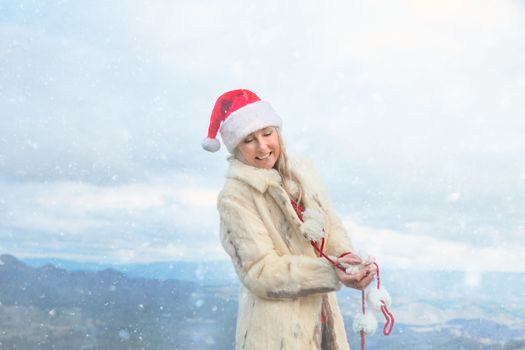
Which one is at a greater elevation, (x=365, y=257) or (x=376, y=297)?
(x=365, y=257)

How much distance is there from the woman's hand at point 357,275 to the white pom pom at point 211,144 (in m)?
0.77

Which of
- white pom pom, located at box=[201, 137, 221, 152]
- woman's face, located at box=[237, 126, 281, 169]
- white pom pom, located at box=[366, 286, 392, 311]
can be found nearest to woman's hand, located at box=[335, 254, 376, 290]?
white pom pom, located at box=[366, 286, 392, 311]

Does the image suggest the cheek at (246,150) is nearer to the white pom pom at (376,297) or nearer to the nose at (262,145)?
the nose at (262,145)

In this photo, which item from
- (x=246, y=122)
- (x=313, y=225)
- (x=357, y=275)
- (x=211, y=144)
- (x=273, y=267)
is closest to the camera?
(x=357, y=275)

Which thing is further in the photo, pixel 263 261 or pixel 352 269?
pixel 263 261

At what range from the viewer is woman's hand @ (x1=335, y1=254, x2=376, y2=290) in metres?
2.29

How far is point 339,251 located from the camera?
2.66m

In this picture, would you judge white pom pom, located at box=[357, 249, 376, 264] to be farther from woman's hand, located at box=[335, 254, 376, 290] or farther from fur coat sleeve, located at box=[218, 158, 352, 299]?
fur coat sleeve, located at box=[218, 158, 352, 299]

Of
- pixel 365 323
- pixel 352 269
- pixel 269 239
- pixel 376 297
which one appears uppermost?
pixel 269 239

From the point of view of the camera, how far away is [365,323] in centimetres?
248

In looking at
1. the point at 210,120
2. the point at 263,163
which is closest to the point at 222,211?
the point at 263,163

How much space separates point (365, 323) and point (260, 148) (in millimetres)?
819

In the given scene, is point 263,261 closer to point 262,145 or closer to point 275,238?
point 275,238

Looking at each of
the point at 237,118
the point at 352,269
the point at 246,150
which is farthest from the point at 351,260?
the point at 237,118
